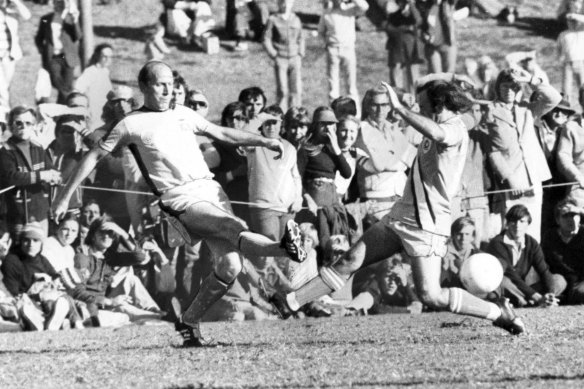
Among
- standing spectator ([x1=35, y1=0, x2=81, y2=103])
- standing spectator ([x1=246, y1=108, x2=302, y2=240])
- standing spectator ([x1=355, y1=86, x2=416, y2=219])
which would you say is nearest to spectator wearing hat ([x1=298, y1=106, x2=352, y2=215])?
standing spectator ([x1=246, y1=108, x2=302, y2=240])

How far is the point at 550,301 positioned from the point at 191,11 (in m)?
4.80

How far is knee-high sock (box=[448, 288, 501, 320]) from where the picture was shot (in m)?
8.66

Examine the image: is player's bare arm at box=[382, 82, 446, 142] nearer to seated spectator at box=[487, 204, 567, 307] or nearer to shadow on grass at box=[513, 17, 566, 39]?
seated spectator at box=[487, 204, 567, 307]

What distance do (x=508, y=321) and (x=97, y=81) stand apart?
5320 mm

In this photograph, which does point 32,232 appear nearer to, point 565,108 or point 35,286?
point 35,286

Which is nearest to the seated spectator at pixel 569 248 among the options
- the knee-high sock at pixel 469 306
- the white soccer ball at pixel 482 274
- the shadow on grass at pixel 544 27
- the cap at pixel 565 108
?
the cap at pixel 565 108

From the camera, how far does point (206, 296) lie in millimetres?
8695

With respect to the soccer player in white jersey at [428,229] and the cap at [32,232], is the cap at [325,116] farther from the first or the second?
the soccer player in white jersey at [428,229]

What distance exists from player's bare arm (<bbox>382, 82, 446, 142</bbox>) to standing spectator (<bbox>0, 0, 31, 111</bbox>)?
553 cm

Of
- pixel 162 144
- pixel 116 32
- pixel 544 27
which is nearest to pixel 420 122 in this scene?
pixel 162 144

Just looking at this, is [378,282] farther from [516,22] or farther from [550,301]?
[516,22]

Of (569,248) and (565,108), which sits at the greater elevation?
(565,108)

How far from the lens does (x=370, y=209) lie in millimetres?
11641

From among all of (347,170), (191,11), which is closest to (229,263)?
(347,170)
